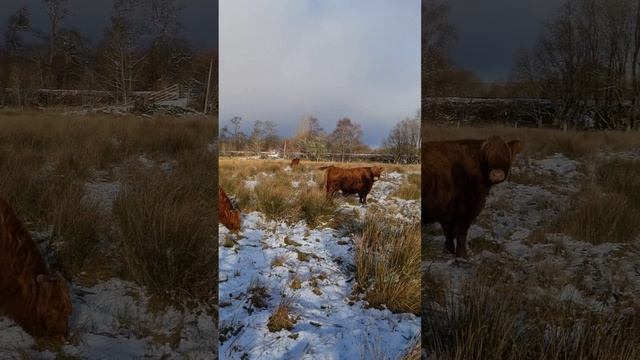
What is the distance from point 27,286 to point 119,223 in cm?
44

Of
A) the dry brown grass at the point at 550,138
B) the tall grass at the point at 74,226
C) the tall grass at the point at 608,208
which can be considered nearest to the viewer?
the tall grass at the point at 74,226

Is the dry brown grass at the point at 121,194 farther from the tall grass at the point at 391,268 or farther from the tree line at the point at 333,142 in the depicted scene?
the tall grass at the point at 391,268

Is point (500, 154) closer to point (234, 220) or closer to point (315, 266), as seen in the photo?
point (315, 266)

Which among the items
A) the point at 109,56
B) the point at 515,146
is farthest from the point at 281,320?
the point at 109,56

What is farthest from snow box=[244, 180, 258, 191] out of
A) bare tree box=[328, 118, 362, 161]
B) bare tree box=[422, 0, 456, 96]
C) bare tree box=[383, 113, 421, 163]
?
bare tree box=[422, 0, 456, 96]

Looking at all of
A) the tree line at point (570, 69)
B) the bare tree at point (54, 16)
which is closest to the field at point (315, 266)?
the tree line at point (570, 69)

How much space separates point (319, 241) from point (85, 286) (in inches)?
51.6

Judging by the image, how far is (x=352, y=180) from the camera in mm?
2936

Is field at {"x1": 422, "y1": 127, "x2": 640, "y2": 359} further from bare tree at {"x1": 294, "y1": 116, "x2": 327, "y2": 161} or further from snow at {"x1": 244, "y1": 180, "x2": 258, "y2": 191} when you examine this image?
snow at {"x1": 244, "y1": 180, "x2": 258, "y2": 191}

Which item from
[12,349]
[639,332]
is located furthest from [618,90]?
[12,349]

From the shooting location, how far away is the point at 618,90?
2.27 m

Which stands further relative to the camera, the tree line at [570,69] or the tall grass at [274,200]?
the tall grass at [274,200]

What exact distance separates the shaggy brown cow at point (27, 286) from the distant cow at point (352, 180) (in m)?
1.53

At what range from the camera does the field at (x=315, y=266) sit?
2.74 metres
